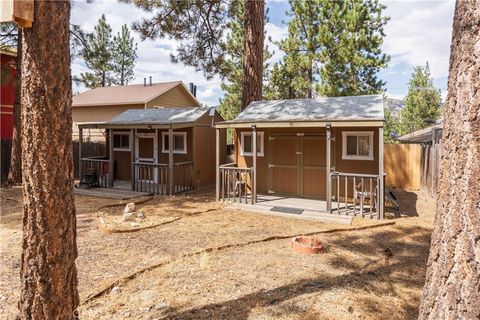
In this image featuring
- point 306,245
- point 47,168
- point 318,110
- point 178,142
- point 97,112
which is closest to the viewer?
point 47,168

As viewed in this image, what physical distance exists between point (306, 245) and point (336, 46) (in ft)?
48.7

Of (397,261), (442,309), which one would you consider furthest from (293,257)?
(442,309)

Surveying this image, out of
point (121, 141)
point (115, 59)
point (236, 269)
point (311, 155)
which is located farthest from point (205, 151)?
point (115, 59)

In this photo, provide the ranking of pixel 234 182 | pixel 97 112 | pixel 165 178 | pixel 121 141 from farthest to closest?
pixel 97 112 → pixel 121 141 → pixel 165 178 → pixel 234 182

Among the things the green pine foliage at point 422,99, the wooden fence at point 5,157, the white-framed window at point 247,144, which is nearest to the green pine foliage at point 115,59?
the wooden fence at point 5,157

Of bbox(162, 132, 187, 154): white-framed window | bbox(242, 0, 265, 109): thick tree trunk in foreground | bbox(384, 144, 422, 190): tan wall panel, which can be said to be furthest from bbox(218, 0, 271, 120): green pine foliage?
bbox(384, 144, 422, 190): tan wall panel

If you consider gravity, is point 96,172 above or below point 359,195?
above

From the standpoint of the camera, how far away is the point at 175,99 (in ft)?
74.2

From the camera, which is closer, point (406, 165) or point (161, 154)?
point (161, 154)

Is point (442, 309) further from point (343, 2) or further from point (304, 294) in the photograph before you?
point (343, 2)

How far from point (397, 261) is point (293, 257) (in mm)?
1656

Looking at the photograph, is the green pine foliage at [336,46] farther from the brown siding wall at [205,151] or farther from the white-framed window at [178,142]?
the white-framed window at [178,142]

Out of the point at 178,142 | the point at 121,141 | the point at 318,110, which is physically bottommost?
the point at 178,142

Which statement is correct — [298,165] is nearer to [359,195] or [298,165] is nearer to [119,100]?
[359,195]
